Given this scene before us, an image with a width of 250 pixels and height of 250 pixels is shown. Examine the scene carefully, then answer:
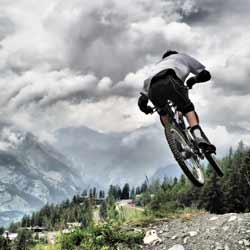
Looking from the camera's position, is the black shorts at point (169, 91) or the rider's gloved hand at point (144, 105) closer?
the black shorts at point (169, 91)

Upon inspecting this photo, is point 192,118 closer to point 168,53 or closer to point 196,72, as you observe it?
point 196,72

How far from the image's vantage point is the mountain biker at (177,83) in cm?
743

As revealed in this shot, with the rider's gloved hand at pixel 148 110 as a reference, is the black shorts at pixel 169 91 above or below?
above

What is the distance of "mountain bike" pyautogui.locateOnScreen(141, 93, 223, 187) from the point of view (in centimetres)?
754

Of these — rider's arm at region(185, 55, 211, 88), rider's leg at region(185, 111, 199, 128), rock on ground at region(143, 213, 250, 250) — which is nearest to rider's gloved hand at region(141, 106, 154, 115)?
rider's leg at region(185, 111, 199, 128)

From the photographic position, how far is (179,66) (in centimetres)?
749

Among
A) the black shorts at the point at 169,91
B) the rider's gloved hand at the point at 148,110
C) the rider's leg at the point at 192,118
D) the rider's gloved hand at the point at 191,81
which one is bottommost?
the rider's leg at the point at 192,118

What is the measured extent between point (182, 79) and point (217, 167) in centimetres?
152

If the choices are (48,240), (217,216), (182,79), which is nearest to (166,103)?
(182,79)

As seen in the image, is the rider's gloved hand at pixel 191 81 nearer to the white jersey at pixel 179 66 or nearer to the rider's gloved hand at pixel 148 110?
the white jersey at pixel 179 66

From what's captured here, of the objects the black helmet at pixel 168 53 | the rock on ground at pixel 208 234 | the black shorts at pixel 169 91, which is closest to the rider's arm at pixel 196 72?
the black shorts at pixel 169 91

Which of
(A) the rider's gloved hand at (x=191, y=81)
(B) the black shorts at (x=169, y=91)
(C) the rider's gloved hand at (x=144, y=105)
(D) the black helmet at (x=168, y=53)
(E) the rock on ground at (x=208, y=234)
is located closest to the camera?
(B) the black shorts at (x=169, y=91)

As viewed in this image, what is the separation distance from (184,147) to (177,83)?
3.40 feet

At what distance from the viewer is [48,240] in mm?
13055
